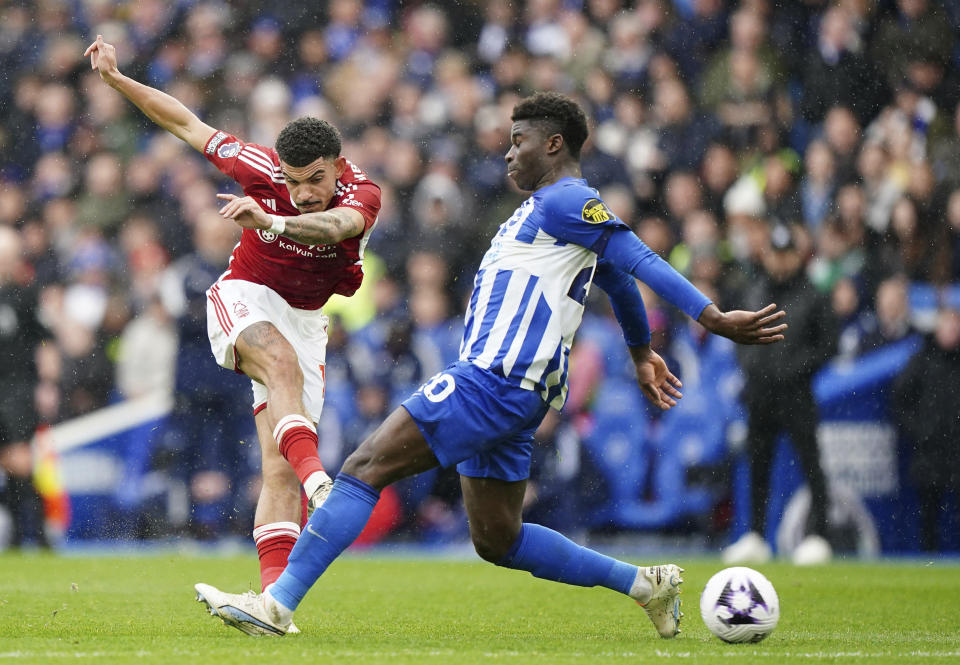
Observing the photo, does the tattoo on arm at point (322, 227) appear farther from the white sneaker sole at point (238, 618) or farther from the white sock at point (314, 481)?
the white sneaker sole at point (238, 618)

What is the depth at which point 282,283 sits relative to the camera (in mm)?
6230

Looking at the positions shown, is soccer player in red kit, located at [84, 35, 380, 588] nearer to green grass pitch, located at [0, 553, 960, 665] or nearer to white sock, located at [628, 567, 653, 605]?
green grass pitch, located at [0, 553, 960, 665]

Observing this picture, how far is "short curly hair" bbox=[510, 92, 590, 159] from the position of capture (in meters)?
5.44

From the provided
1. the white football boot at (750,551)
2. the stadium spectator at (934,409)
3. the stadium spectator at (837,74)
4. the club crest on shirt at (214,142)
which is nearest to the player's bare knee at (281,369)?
the club crest on shirt at (214,142)

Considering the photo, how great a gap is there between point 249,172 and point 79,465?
6.38m

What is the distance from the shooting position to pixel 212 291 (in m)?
6.33

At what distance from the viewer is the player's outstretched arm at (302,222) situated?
5.02 m

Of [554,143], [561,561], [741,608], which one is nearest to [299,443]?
[561,561]

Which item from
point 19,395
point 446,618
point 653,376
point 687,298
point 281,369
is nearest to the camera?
point 687,298

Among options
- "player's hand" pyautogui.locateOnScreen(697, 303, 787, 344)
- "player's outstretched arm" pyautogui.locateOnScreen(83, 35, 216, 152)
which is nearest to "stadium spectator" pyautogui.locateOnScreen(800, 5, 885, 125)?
"player's outstretched arm" pyautogui.locateOnScreen(83, 35, 216, 152)

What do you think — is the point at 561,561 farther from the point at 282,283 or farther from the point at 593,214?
the point at 282,283

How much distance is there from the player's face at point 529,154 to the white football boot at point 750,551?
5273mm

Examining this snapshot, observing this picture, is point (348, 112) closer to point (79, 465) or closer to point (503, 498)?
point (79, 465)

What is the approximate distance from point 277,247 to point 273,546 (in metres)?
1.34
